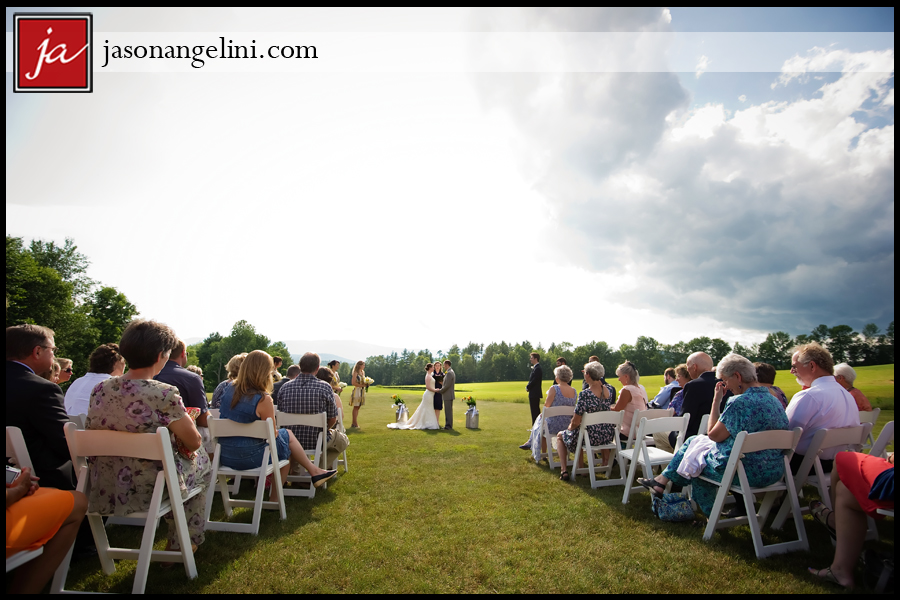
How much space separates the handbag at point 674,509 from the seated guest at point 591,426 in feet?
4.96

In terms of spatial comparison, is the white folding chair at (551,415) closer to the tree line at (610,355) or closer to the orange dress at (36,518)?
the orange dress at (36,518)

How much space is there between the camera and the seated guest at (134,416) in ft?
10.3

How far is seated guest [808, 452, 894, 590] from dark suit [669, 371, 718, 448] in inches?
94.4

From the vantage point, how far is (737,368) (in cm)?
418

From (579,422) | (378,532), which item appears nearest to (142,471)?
(378,532)

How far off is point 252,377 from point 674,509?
467 cm

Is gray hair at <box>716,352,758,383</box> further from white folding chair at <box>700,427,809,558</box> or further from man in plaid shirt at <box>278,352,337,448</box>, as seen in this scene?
man in plaid shirt at <box>278,352,337,448</box>

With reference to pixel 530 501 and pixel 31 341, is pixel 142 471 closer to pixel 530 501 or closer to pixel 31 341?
pixel 31 341

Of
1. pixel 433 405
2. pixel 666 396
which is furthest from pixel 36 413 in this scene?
pixel 433 405

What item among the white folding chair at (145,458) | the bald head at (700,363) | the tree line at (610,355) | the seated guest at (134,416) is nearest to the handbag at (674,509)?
the bald head at (700,363)

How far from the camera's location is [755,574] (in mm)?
3455

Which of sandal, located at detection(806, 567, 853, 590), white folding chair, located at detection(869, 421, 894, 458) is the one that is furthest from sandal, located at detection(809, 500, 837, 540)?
white folding chair, located at detection(869, 421, 894, 458)

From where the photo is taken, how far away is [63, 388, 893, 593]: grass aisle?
3.31 metres

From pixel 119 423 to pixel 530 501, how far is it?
4.36 metres
